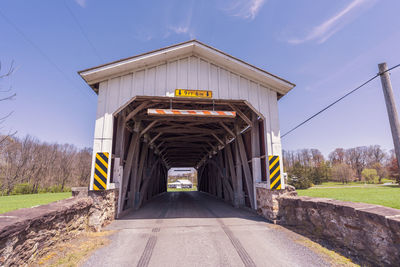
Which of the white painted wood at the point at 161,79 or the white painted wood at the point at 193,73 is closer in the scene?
the white painted wood at the point at 161,79

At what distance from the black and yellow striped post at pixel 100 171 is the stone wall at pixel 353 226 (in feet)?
18.3

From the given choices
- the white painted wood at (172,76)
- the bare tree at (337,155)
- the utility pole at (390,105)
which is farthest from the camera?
the bare tree at (337,155)

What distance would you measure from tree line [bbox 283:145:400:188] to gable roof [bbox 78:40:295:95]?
1492 inches

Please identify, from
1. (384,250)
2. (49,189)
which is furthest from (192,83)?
(49,189)

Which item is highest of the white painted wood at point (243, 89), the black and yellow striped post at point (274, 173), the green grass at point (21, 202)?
the white painted wood at point (243, 89)

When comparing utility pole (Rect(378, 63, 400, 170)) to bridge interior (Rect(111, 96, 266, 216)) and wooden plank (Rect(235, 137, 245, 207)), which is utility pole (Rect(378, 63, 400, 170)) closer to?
bridge interior (Rect(111, 96, 266, 216))

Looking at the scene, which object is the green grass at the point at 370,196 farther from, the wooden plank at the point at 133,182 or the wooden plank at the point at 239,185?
the wooden plank at the point at 133,182

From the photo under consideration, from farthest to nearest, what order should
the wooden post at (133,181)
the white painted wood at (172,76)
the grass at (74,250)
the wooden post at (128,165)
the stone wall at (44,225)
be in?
the wooden post at (133,181), the wooden post at (128,165), the white painted wood at (172,76), the grass at (74,250), the stone wall at (44,225)

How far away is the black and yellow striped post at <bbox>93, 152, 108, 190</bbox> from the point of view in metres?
5.95

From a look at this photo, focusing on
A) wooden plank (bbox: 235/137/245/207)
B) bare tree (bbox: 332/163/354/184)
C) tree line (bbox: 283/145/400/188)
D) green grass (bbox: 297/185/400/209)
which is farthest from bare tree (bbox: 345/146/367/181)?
wooden plank (bbox: 235/137/245/207)

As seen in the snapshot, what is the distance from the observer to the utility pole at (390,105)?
430 centimetres

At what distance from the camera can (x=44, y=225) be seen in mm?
3590

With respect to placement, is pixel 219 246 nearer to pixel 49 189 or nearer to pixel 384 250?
pixel 384 250

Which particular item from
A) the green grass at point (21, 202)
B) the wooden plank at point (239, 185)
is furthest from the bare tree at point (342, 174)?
the green grass at point (21, 202)
